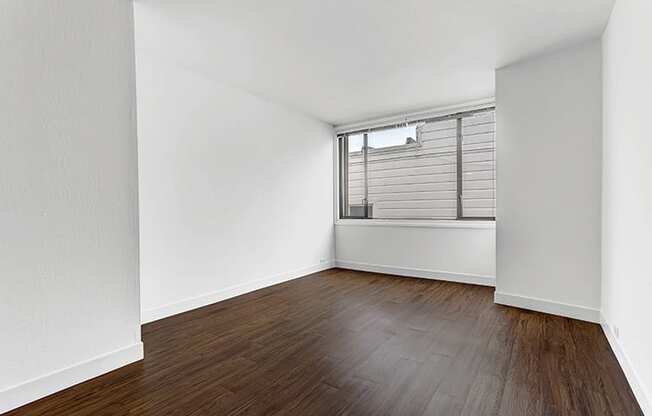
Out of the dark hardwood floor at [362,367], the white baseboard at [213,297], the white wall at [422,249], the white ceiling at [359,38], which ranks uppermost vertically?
the white ceiling at [359,38]

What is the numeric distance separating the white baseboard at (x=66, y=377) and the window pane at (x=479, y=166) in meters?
4.00

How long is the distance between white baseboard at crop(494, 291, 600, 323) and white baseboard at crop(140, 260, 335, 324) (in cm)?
255

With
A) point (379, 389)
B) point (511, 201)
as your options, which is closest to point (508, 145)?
point (511, 201)

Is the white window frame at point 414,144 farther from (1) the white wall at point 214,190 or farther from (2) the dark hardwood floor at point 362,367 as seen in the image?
(2) the dark hardwood floor at point 362,367

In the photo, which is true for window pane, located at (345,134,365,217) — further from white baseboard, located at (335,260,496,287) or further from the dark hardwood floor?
the dark hardwood floor

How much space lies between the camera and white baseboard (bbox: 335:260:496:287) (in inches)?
160

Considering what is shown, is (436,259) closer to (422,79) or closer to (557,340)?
(557,340)

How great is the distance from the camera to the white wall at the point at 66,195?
166 centimetres

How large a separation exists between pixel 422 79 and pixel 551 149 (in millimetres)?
1440

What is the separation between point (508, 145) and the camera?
10.5 ft

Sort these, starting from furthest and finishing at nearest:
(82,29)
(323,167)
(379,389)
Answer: (323,167) < (82,29) < (379,389)

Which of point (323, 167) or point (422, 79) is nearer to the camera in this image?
point (422, 79)

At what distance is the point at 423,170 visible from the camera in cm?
468

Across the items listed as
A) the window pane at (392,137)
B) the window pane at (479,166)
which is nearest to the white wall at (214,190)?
the window pane at (392,137)
